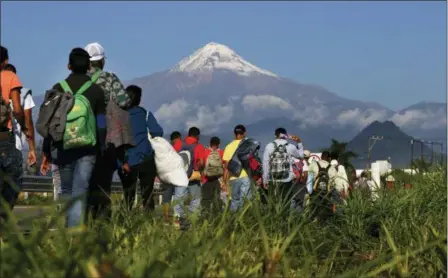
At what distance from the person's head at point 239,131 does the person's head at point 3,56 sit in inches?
303

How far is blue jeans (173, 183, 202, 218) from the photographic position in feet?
22.1

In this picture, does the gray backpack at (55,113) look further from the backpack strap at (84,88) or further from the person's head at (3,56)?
the person's head at (3,56)

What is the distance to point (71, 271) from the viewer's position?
436 centimetres

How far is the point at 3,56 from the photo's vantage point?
A: 898cm

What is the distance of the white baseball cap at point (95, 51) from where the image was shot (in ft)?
31.5

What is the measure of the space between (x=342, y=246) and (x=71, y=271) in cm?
635

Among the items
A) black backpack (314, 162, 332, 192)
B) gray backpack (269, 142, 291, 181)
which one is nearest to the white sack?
gray backpack (269, 142, 291, 181)

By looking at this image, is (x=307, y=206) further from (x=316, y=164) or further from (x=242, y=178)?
(x=316, y=164)

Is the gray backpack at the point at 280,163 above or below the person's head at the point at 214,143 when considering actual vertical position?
below

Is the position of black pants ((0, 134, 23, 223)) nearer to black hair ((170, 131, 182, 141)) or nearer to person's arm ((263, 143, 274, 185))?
person's arm ((263, 143, 274, 185))

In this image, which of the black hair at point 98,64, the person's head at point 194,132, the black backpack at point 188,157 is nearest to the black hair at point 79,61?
the black hair at point 98,64

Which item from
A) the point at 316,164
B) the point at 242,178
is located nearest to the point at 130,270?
the point at 242,178

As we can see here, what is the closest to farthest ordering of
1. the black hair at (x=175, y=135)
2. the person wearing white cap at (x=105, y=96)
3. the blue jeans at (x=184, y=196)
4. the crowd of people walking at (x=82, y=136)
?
the blue jeans at (x=184, y=196)
the crowd of people walking at (x=82, y=136)
the person wearing white cap at (x=105, y=96)
the black hair at (x=175, y=135)

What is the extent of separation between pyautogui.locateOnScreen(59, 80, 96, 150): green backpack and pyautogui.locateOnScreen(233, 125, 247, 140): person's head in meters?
7.80
